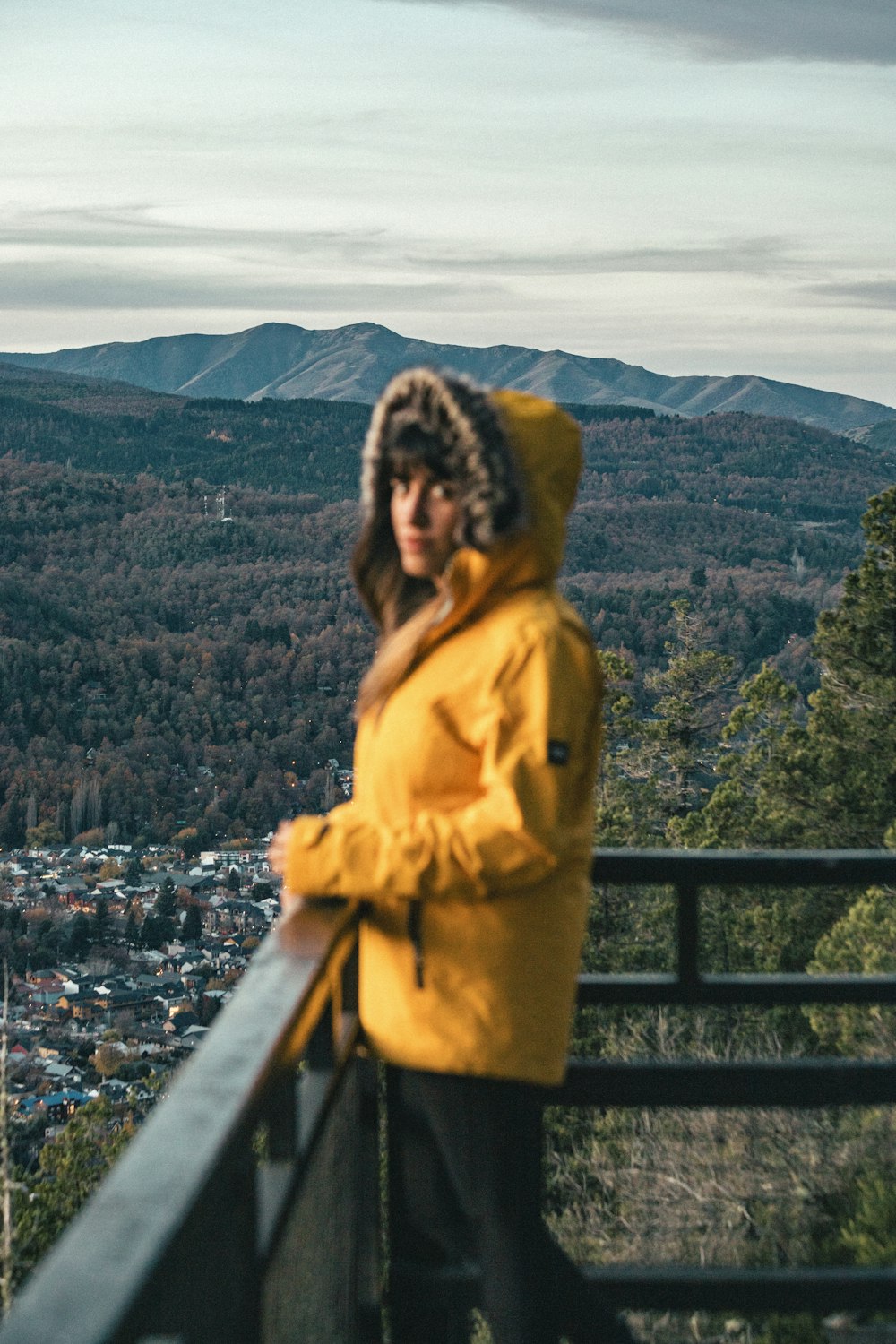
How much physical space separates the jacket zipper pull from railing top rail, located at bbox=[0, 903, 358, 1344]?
10 cm

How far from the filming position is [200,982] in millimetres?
29422

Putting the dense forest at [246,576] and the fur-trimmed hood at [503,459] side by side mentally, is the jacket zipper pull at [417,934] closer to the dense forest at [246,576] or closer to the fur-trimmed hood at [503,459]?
the fur-trimmed hood at [503,459]

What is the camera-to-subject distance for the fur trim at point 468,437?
1701 mm

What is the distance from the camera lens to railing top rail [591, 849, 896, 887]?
2.22m

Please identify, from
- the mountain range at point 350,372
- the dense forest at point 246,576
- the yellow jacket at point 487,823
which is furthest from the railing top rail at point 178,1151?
the mountain range at point 350,372

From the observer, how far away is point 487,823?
5.21ft

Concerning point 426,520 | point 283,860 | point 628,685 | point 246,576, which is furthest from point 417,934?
point 246,576

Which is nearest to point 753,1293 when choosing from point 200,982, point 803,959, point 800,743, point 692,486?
point 803,959

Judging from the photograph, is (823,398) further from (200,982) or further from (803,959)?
(803,959)

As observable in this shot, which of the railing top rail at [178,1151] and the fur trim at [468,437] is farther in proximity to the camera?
the fur trim at [468,437]

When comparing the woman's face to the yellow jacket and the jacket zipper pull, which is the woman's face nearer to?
the yellow jacket

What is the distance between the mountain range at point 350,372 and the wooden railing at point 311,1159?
352 ft

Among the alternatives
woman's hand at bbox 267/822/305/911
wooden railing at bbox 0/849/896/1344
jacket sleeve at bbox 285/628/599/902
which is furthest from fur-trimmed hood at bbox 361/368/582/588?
wooden railing at bbox 0/849/896/1344

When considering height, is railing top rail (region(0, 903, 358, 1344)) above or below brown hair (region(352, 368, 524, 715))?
below
